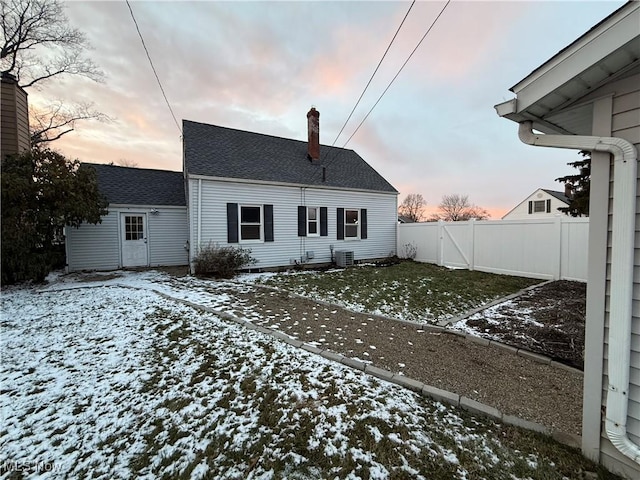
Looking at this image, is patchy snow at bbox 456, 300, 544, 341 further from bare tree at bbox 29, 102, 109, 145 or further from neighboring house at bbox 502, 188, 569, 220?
neighboring house at bbox 502, 188, 569, 220

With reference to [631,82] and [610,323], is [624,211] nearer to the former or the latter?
[610,323]

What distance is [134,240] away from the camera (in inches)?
438

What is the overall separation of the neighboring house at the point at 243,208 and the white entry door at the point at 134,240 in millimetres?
35

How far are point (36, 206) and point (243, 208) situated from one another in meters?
5.82

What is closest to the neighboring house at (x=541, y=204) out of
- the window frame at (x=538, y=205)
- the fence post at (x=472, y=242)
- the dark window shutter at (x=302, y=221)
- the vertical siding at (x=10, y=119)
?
the window frame at (x=538, y=205)

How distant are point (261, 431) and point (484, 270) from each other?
10162 millimetres

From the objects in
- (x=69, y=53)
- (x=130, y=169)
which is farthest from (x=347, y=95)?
(x=69, y=53)

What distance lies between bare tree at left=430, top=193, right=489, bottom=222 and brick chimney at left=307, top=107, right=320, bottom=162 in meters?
37.3

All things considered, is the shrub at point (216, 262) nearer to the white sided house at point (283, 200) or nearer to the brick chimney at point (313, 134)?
the white sided house at point (283, 200)

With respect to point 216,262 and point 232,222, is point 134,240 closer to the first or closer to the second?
point 232,222

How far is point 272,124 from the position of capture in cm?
1628

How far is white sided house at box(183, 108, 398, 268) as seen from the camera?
962 cm

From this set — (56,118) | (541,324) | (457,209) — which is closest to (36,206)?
(541,324)

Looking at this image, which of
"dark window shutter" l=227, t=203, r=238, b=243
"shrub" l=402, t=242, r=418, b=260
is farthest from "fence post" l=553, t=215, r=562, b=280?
"dark window shutter" l=227, t=203, r=238, b=243
